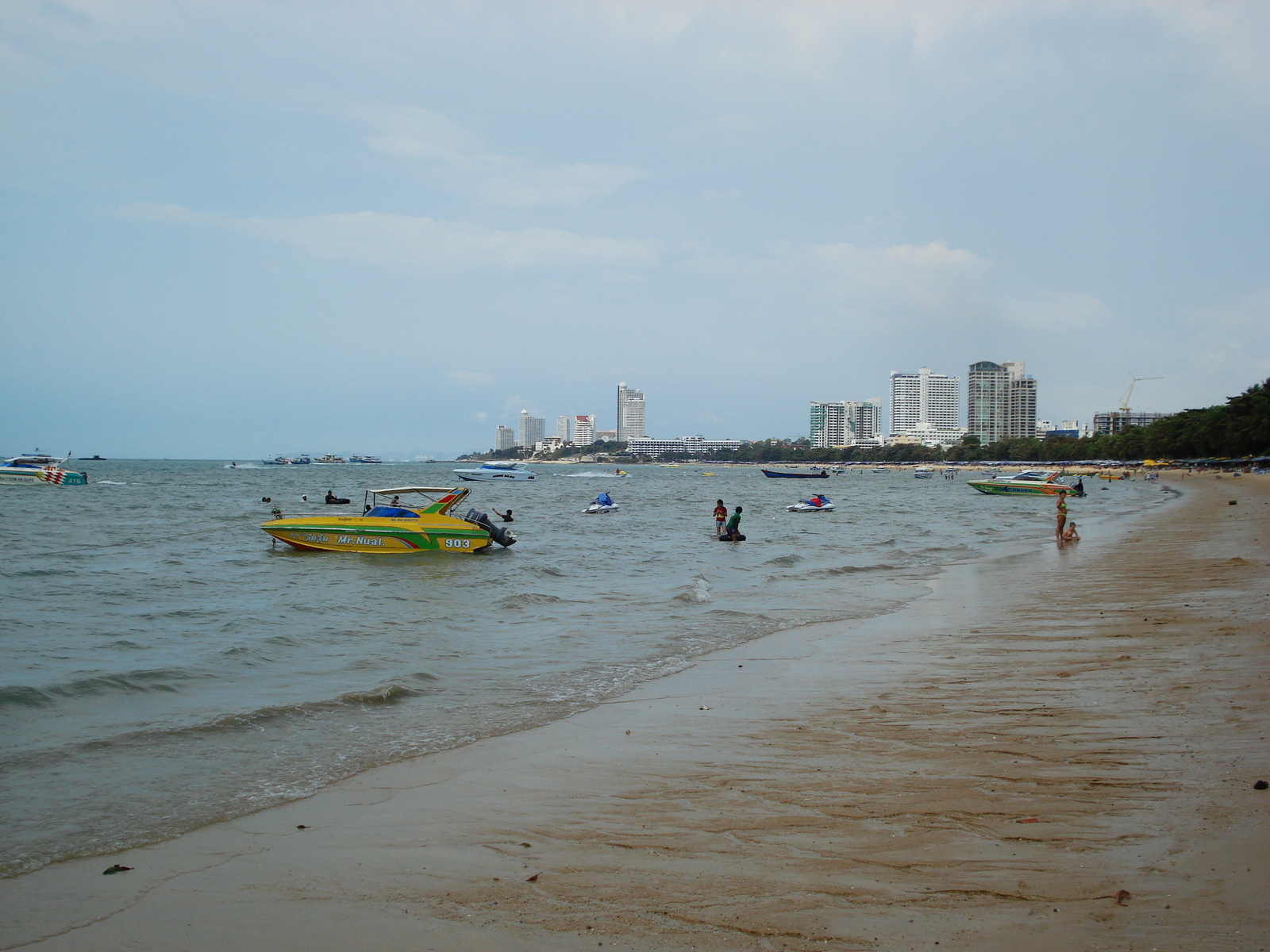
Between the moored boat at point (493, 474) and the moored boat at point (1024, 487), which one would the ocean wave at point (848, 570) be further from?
the moored boat at point (493, 474)

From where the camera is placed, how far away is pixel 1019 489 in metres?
58.7

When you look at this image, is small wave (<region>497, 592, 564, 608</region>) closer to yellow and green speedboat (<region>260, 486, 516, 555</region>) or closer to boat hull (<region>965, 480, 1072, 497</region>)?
yellow and green speedboat (<region>260, 486, 516, 555</region>)

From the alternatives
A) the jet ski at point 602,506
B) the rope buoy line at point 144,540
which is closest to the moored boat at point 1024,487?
the jet ski at point 602,506

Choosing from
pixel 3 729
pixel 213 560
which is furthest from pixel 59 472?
pixel 3 729

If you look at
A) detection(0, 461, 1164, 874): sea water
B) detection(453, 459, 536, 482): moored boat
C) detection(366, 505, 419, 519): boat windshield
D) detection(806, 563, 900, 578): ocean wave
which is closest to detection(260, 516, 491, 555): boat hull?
detection(366, 505, 419, 519): boat windshield

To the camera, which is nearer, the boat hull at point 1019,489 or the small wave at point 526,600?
the small wave at point 526,600

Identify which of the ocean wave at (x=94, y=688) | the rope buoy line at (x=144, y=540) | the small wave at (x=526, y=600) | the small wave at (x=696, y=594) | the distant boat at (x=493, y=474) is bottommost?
the rope buoy line at (x=144, y=540)

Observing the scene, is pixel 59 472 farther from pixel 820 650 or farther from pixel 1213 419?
pixel 1213 419

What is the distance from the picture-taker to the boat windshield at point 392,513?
23047 mm

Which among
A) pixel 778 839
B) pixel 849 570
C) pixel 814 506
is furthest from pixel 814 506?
pixel 778 839

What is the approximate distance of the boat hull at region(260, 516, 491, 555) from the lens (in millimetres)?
22906

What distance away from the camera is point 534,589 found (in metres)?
17.5

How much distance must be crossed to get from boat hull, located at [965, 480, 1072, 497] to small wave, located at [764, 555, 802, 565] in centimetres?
3925

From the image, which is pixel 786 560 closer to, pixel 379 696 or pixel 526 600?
pixel 526 600
